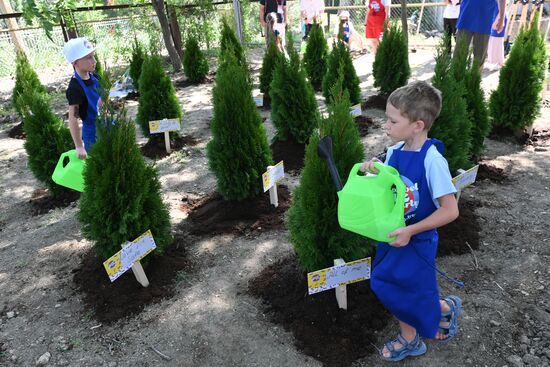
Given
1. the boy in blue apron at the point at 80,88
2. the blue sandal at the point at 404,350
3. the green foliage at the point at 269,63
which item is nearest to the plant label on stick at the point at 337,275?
the blue sandal at the point at 404,350

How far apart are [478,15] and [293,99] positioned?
3.11 metres

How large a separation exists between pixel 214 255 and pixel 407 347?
184 centimetres

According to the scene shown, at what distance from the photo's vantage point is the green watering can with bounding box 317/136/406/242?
1925 millimetres

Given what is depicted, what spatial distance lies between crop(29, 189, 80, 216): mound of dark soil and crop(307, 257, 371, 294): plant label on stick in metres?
3.69

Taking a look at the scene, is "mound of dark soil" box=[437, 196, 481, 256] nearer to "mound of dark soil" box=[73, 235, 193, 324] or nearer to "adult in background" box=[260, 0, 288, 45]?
"mound of dark soil" box=[73, 235, 193, 324]

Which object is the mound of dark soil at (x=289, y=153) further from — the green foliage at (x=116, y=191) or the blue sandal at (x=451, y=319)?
the blue sandal at (x=451, y=319)

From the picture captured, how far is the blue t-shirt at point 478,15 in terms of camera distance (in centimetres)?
589

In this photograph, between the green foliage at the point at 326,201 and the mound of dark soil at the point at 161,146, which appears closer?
the green foliage at the point at 326,201

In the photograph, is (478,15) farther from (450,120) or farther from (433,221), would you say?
(433,221)

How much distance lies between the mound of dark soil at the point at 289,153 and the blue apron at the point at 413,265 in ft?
9.97

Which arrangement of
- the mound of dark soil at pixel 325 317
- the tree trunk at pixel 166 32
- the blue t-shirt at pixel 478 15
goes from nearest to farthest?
1. the mound of dark soil at pixel 325 317
2. the blue t-shirt at pixel 478 15
3. the tree trunk at pixel 166 32

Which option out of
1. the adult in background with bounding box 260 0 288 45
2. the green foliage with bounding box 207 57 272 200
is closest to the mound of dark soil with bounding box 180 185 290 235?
the green foliage with bounding box 207 57 272 200

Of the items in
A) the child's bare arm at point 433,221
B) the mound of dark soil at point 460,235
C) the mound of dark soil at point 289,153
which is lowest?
the mound of dark soil at point 460,235

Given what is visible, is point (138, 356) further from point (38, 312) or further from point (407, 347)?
point (407, 347)
